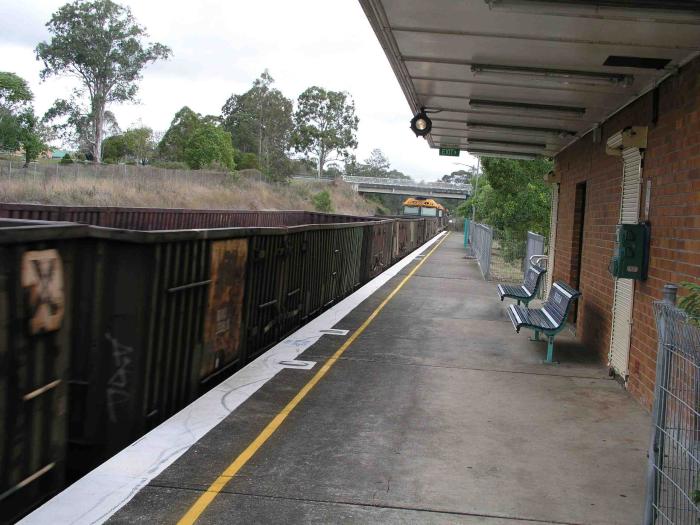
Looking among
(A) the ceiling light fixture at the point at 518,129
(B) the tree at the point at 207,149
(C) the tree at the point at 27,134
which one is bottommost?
(A) the ceiling light fixture at the point at 518,129

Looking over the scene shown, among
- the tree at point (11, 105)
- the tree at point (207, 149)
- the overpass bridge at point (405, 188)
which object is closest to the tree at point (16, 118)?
the tree at point (11, 105)

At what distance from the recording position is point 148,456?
520cm

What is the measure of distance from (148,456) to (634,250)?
5.04 meters

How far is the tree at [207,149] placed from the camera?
69.6 meters

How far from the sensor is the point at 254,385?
7.34 meters

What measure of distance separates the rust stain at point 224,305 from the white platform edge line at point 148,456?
292 millimetres

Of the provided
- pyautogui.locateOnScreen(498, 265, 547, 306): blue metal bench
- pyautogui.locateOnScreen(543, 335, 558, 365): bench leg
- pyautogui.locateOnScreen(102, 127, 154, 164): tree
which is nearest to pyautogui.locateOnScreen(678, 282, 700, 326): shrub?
pyautogui.locateOnScreen(543, 335, 558, 365): bench leg

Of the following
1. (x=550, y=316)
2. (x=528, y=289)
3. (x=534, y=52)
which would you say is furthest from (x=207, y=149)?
(x=534, y=52)

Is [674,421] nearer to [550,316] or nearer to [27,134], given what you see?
[550,316]

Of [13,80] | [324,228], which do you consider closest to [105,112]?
[13,80]

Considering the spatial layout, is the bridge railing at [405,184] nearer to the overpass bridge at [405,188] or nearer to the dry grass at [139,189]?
the overpass bridge at [405,188]

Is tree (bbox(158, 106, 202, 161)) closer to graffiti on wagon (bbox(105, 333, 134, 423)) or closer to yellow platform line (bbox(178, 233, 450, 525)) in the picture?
yellow platform line (bbox(178, 233, 450, 525))

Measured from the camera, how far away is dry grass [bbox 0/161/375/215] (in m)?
34.6

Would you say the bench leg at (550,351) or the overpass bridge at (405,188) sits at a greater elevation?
the overpass bridge at (405,188)
